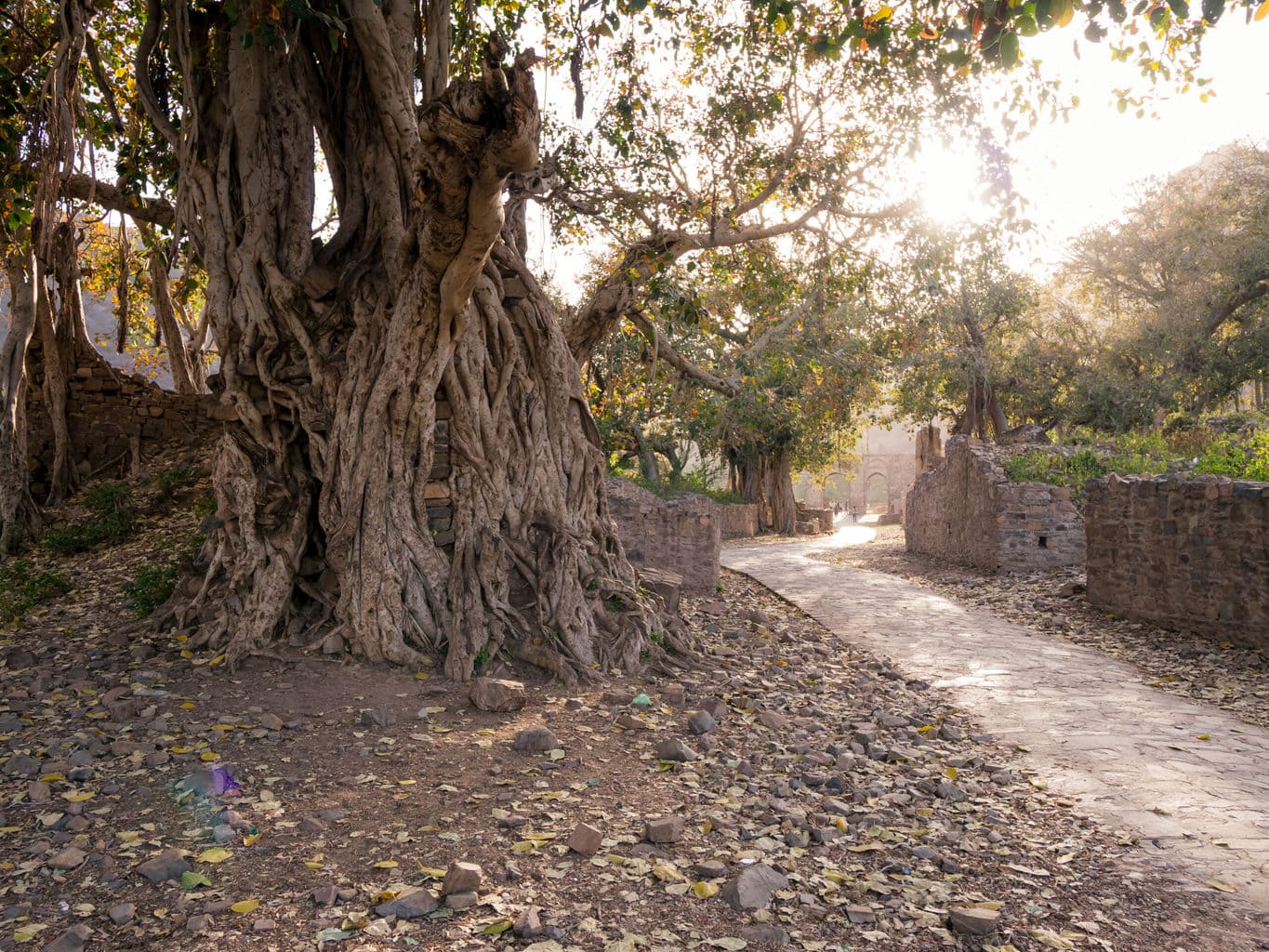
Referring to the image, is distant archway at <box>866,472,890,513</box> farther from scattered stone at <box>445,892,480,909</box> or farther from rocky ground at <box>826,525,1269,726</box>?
scattered stone at <box>445,892,480,909</box>

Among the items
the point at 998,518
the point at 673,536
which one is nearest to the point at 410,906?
the point at 673,536

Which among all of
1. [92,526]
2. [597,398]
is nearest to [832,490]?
[597,398]

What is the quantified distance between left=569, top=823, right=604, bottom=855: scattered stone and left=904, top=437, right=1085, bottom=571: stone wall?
35.1 ft

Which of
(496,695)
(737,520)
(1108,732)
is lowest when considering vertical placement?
(1108,732)

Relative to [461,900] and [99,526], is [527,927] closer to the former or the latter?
[461,900]

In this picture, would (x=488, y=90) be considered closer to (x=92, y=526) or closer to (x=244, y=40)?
(x=244, y=40)

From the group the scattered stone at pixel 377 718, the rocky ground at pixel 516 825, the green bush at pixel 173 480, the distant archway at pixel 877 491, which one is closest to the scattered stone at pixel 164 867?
the rocky ground at pixel 516 825

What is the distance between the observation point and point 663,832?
3.34m

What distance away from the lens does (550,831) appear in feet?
11.1

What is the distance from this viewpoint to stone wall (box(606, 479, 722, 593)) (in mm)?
10602

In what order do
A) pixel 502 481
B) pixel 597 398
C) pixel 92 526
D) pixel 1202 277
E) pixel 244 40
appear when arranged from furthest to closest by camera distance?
1. pixel 1202 277
2. pixel 597 398
3. pixel 92 526
4. pixel 502 481
5. pixel 244 40

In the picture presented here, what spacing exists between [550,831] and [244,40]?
5075mm

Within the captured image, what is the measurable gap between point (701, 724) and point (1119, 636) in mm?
5552

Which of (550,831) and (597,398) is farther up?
(597,398)
